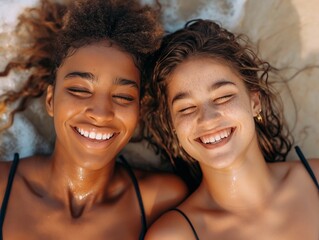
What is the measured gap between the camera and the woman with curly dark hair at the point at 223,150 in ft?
7.89

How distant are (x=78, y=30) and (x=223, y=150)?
100 cm

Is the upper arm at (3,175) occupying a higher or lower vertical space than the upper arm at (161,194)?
higher

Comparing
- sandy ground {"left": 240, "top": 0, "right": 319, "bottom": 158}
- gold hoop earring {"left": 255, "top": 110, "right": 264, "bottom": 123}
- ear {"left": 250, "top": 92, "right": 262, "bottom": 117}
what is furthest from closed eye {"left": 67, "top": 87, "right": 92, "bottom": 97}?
sandy ground {"left": 240, "top": 0, "right": 319, "bottom": 158}

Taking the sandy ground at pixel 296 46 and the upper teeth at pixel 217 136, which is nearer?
the upper teeth at pixel 217 136

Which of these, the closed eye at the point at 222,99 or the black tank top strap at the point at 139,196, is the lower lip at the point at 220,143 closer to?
the closed eye at the point at 222,99

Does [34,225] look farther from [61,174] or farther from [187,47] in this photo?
[187,47]

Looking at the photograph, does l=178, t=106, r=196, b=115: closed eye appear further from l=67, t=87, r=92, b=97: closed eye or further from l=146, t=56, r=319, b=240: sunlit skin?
l=67, t=87, r=92, b=97: closed eye

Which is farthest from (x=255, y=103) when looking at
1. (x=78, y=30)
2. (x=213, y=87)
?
(x=78, y=30)

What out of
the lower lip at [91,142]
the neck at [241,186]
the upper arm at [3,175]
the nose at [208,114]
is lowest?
the upper arm at [3,175]

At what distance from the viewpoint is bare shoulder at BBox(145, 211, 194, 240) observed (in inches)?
96.9

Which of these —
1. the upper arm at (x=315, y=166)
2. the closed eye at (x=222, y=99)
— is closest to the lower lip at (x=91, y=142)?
the closed eye at (x=222, y=99)

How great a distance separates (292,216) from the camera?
2533 mm

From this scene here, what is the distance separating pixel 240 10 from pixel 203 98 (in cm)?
101

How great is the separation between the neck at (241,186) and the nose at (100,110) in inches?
22.9
